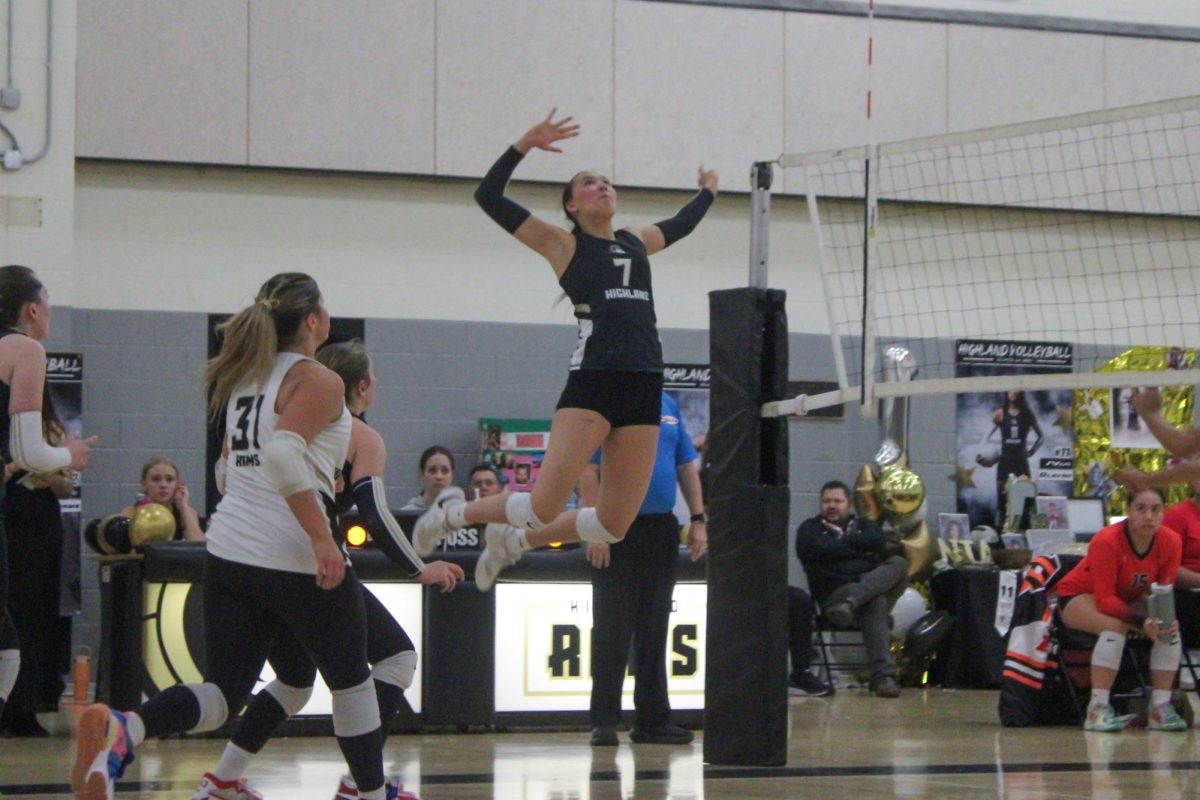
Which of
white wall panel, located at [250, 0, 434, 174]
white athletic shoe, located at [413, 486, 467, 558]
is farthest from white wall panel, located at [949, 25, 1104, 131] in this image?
white athletic shoe, located at [413, 486, 467, 558]

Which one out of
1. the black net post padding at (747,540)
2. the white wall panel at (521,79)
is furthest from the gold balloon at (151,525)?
the white wall panel at (521,79)

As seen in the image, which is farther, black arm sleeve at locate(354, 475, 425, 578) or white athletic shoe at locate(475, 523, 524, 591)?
white athletic shoe at locate(475, 523, 524, 591)

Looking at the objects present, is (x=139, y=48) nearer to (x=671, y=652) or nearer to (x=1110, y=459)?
(x=671, y=652)

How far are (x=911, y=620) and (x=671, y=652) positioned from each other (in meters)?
3.99

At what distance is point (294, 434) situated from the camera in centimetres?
435

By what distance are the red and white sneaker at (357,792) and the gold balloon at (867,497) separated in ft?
25.3

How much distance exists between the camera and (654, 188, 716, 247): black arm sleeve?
6.48 meters

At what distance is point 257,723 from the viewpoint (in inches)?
189

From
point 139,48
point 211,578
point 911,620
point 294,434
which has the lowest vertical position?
point 911,620

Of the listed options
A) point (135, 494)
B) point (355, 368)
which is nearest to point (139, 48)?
point (135, 494)

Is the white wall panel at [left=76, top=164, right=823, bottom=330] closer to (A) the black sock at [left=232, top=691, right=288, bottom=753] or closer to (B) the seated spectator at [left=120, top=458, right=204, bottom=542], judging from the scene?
(B) the seated spectator at [left=120, top=458, right=204, bottom=542]

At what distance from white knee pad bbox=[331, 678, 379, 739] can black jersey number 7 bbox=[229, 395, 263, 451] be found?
0.69 m

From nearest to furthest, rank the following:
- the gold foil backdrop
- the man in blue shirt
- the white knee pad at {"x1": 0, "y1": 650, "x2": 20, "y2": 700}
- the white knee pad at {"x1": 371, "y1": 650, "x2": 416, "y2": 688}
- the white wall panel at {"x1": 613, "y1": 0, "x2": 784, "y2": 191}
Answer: the white knee pad at {"x1": 371, "y1": 650, "x2": 416, "y2": 688}
the white knee pad at {"x1": 0, "y1": 650, "x2": 20, "y2": 700}
the man in blue shirt
the white wall panel at {"x1": 613, "y1": 0, "x2": 784, "y2": 191}
the gold foil backdrop

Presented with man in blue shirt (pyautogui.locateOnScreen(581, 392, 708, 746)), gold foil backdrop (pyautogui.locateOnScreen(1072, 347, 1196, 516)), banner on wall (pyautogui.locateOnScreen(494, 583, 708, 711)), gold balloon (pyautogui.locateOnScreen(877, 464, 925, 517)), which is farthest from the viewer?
gold foil backdrop (pyautogui.locateOnScreen(1072, 347, 1196, 516))
